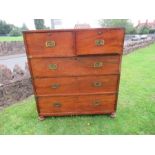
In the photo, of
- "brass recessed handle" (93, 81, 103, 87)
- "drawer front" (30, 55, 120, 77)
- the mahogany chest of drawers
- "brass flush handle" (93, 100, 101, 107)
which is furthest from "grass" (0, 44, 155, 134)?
"drawer front" (30, 55, 120, 77)

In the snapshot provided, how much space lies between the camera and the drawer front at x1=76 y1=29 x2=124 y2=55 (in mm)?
2256

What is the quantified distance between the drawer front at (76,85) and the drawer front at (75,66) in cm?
8

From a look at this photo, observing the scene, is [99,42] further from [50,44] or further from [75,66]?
[50,44]

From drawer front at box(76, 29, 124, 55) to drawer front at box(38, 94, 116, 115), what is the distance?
725 mm

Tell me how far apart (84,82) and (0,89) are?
1609 mm

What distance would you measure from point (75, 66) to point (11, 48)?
10793mm

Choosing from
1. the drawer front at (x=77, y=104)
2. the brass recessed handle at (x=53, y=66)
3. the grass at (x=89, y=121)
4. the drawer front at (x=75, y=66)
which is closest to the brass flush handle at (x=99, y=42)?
the drawer front at (x=75, y=66)

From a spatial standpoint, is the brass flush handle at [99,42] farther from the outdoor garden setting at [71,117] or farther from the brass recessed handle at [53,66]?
the brass recessed handle at [53,66]

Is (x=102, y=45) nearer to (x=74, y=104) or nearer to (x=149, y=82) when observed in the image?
(x=74, y=104)

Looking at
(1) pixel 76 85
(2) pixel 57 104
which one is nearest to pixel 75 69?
(1) pixel 76 85

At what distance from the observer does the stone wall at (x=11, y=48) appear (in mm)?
11561

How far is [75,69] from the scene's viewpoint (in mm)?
2482

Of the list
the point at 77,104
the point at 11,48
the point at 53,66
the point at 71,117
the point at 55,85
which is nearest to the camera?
the point at 53,66

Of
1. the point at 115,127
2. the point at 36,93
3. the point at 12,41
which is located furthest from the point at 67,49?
the point at 12,41
